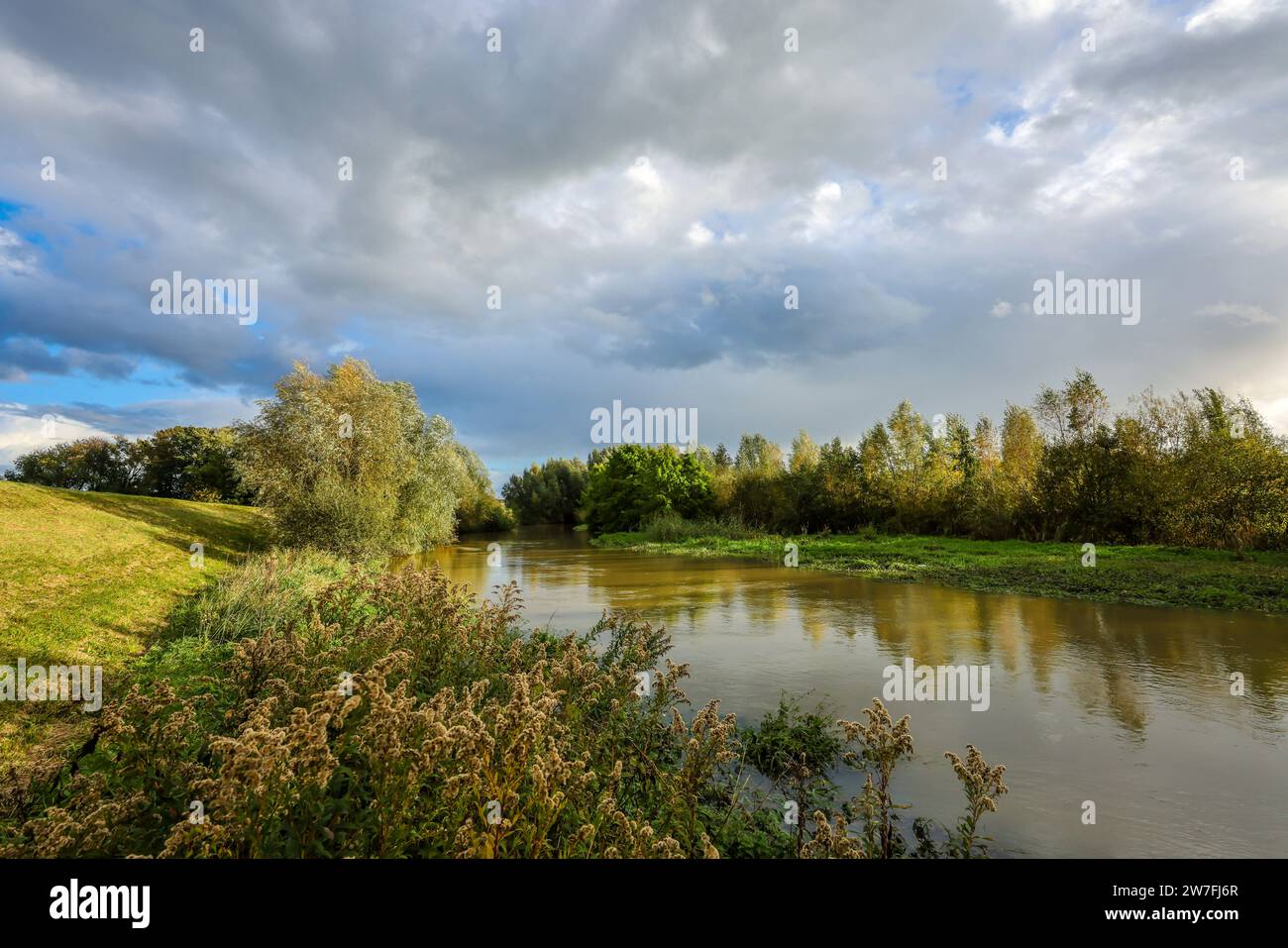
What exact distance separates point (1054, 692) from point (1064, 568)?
49.5ft

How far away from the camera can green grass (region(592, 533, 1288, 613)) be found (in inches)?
600

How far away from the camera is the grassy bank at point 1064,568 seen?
1526cm

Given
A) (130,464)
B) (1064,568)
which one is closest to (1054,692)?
(1064,568)

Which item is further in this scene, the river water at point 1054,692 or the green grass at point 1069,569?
the green grass at point 1069,569

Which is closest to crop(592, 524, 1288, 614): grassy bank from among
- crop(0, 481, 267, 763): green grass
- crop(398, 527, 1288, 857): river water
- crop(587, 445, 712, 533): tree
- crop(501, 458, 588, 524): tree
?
crop(398, 527, 1288, 857): river water

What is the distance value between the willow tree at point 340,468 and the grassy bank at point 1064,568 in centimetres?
1660

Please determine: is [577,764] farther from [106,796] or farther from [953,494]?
[953,494]

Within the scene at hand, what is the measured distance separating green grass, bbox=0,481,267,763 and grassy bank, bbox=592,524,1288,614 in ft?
66.6

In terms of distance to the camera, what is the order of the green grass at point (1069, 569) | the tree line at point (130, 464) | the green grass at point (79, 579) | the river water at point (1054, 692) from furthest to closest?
the tree line at point (130, 464)
the green grass at point (1069, 569)
the green grass at point (79, 579)
the river water at point (1054, 692)

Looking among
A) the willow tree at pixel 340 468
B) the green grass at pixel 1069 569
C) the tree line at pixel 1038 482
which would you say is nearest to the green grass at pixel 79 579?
the willow tree at pixel 340 468

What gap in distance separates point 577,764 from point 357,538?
26.2 m

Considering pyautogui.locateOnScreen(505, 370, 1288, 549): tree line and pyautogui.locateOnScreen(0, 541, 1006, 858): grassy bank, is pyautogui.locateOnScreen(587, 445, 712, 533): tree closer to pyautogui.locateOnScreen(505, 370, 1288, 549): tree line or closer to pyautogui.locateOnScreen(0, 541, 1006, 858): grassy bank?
pyautogui.locateOnScreen(505, 370, 1288, 549): tree line

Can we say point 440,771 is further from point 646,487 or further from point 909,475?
point 646,487

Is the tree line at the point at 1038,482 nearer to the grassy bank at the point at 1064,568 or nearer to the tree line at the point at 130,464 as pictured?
the grassy bank at the point at 1064,568
